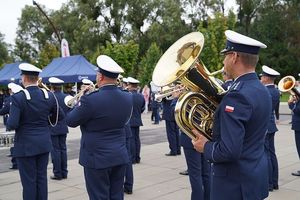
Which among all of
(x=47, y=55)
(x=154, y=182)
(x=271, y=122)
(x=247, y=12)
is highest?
(x=247, y=12)

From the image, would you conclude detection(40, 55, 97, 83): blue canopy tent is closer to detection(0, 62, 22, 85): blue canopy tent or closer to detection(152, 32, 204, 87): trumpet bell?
detection(0, 62, 22, 85): blue canopy tent

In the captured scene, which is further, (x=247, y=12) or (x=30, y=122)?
(x=247, y=12)

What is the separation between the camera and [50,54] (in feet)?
154

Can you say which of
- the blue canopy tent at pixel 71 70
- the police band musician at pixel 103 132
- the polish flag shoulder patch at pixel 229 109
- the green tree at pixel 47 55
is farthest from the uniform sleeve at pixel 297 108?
the green tree at pixel 47 55

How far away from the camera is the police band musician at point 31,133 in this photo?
17.3ft

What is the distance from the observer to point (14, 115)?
5168 millimetres

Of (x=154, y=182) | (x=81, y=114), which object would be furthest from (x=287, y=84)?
(x=81, y=114)

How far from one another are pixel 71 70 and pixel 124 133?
15584 millimetres

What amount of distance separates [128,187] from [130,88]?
3.19m

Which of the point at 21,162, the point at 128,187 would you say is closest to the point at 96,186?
the point at 21,162

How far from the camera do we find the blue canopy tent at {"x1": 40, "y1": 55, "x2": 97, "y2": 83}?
19.0m

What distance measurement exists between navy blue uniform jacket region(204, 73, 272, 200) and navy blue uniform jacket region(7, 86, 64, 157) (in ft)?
9.77

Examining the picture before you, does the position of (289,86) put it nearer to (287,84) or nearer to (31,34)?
(287,84)

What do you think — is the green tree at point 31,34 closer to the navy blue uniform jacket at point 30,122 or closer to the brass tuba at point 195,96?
the navy blue uniform jacket at point 30,122
